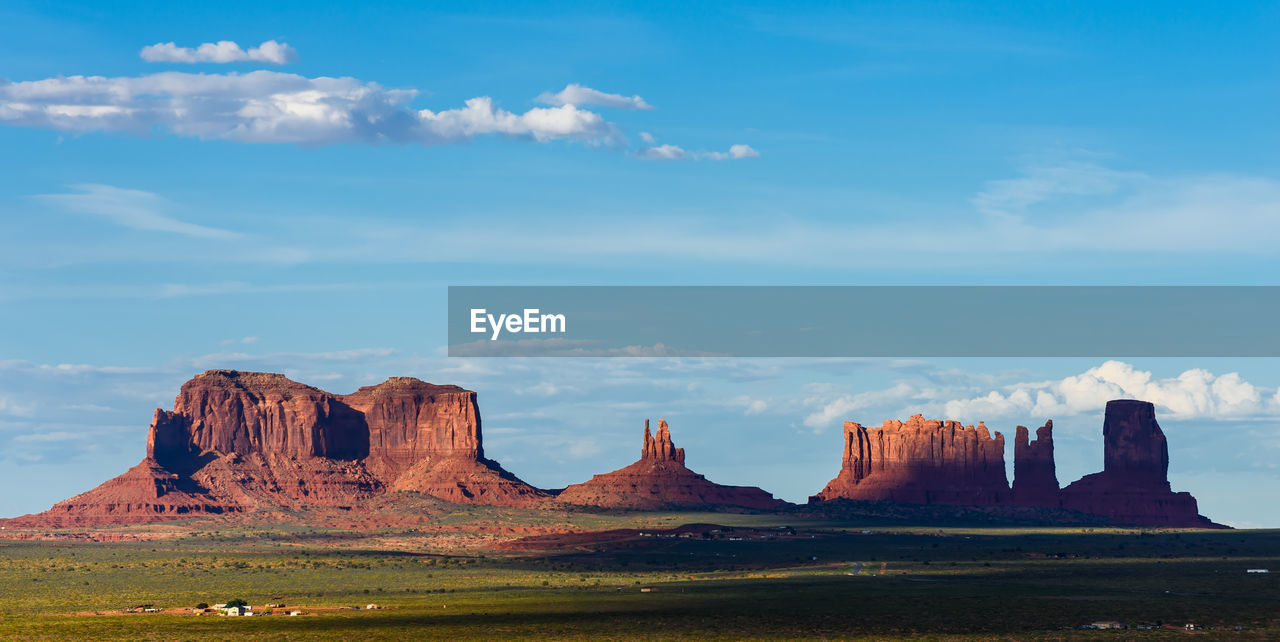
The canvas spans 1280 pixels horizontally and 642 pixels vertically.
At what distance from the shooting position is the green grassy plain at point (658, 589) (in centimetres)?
A: 9681

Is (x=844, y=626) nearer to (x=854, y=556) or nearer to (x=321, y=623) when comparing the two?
(x=321, y=623)

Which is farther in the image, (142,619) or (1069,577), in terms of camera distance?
(1069,577)

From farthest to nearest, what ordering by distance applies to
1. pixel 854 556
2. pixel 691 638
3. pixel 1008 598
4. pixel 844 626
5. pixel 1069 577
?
pixel 854 556, pixel 1069 577, pixel 1008 598, pixel 844 626, pixel 691 638

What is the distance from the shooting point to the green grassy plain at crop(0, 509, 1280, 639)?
9681 cm

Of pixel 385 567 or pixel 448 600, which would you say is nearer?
pixel 448 600

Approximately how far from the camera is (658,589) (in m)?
128

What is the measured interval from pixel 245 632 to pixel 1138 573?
7962 centimetres

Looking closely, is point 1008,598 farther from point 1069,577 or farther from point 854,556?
point 854,556

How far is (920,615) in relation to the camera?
342 ft

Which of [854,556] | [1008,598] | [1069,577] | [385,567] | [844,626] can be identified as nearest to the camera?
[844,626]

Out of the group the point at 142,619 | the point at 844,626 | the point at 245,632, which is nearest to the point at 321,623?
the point at 245,632

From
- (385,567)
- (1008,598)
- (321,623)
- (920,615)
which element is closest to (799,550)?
(385,567)

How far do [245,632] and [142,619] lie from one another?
40.3 ft

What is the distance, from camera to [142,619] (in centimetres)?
10325
